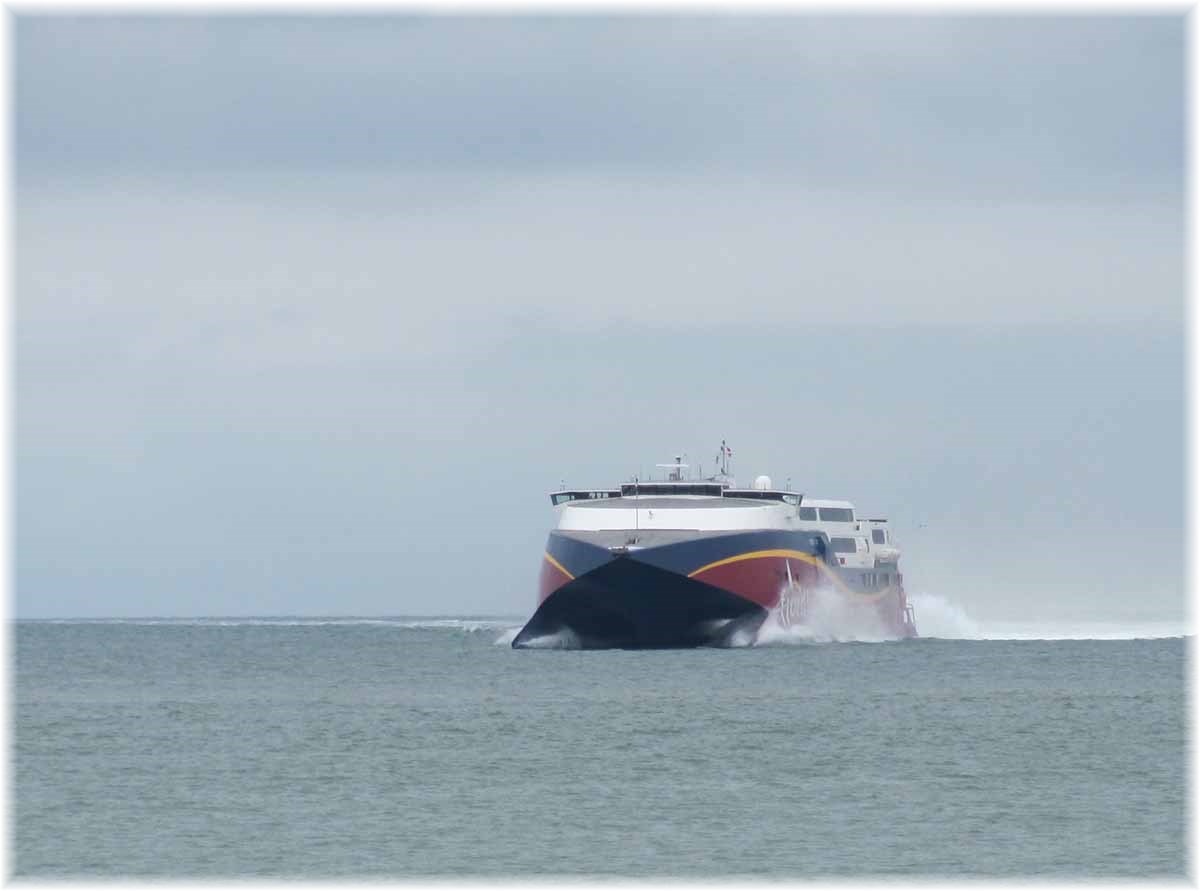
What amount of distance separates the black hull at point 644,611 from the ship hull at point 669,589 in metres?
0.04

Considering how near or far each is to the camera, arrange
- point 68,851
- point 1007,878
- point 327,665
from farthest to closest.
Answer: point 327,665
point 68,851
point 1007,878

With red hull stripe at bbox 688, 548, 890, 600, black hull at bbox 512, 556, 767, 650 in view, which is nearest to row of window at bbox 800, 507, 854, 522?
red hull stripe at bbox 688, 548, 890, 600

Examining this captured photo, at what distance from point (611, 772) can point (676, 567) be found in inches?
1225

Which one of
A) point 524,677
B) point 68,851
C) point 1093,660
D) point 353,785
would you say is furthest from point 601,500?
point 68,851

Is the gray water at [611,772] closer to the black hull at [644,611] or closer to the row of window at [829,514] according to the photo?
the black hull at [644,611]

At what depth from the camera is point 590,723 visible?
182 feet

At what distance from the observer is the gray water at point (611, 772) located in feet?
117

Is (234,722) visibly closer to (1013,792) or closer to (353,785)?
(353,785)

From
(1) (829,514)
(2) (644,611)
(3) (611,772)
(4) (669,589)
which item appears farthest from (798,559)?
(3) (611,772)

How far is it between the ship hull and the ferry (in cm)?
4

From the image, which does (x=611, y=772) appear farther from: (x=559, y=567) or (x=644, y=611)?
(x=559, y=567)

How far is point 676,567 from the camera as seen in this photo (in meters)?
76.8

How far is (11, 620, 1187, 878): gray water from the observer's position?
35.8m

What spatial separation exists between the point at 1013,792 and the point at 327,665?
52153 millimetres
